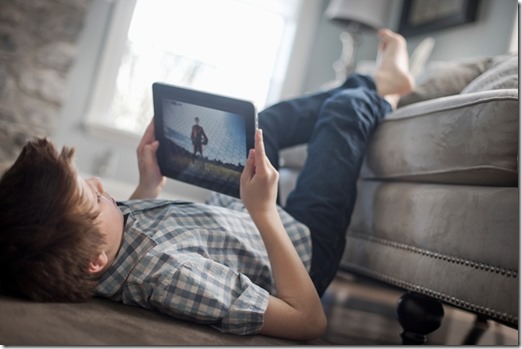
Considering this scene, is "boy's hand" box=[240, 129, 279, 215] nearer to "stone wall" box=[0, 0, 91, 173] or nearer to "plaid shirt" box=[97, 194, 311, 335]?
"plaid shirt" box=[97, 194, 311, 335]

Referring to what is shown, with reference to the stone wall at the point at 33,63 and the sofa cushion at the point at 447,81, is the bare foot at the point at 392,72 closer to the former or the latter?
the sofa cushion at the point at 447,81

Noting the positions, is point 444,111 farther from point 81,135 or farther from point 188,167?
point 81,135

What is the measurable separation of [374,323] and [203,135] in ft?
2.74

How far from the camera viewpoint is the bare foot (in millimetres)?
1646

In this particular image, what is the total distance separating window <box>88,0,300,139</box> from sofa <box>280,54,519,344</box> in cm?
199

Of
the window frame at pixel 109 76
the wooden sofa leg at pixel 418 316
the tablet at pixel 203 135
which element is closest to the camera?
the tablet at pixel 203 135

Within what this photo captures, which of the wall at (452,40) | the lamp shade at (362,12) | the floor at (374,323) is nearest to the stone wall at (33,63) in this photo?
the lamp shade at (362,12)

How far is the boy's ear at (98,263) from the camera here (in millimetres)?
900

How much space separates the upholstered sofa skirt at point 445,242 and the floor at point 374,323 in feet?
0.51

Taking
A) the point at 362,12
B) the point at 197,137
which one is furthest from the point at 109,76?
the point at 197,137

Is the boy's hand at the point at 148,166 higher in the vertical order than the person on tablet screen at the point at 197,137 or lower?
lower

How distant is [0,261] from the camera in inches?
33.7

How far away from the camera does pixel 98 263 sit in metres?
0.91

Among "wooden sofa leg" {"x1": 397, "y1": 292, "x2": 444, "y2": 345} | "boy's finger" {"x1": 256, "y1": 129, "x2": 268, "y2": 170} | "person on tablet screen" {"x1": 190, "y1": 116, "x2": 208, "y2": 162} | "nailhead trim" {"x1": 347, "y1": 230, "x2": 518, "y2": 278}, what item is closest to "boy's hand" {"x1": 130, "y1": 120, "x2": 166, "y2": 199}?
"person on tablet screen" {"x1": 190, "y1": 116, "x2": 208, "y2": 162}
